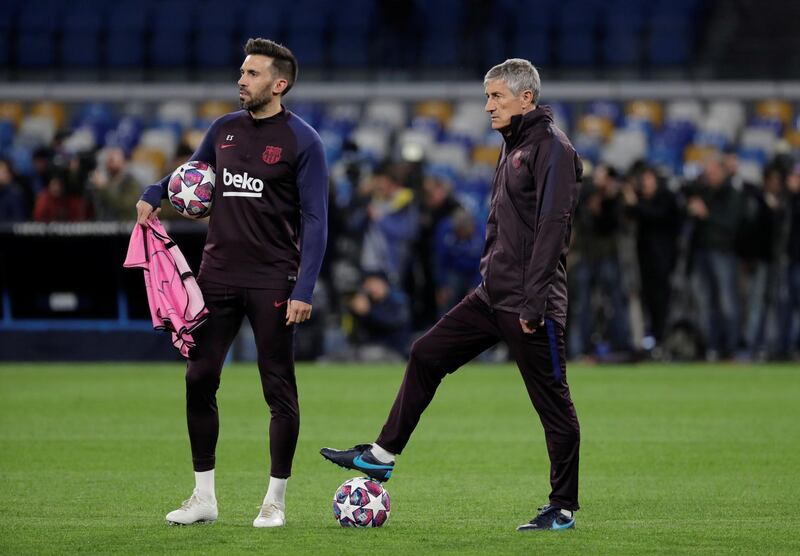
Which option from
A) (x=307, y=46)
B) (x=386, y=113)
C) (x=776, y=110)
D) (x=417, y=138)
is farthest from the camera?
(x=307, y=46)

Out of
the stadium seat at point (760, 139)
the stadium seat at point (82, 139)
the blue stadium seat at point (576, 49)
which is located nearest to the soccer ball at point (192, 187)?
the stadium seat at point (82, 139)

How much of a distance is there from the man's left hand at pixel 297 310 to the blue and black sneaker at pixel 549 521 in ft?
4.81

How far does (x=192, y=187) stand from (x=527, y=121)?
66.9 inches

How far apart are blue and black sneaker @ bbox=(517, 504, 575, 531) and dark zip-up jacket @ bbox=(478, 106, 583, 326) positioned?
0.92m

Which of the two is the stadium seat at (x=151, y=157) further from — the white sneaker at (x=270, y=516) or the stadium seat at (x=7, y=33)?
the white sneaker at (x=270, y=516)

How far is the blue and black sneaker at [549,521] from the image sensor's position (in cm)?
717

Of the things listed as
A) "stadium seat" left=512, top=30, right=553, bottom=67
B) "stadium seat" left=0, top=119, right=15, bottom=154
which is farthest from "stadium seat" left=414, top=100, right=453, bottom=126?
"stadium seat" left=0, top=119, right=15, bottom=154

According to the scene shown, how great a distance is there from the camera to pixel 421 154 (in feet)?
70.9

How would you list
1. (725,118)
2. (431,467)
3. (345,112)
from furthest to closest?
(345,112) < (725,118) < (431,467)

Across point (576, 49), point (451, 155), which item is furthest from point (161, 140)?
point (576, 49)

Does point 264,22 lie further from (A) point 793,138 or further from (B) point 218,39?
(A) point 793,138

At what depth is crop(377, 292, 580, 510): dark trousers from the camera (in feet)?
23.5

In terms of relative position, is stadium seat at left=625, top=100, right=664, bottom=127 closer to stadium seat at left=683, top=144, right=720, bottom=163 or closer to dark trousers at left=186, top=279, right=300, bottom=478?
stadium seat at left=683, top=144, right=720, bottom=163

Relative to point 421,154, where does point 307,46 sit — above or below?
above
